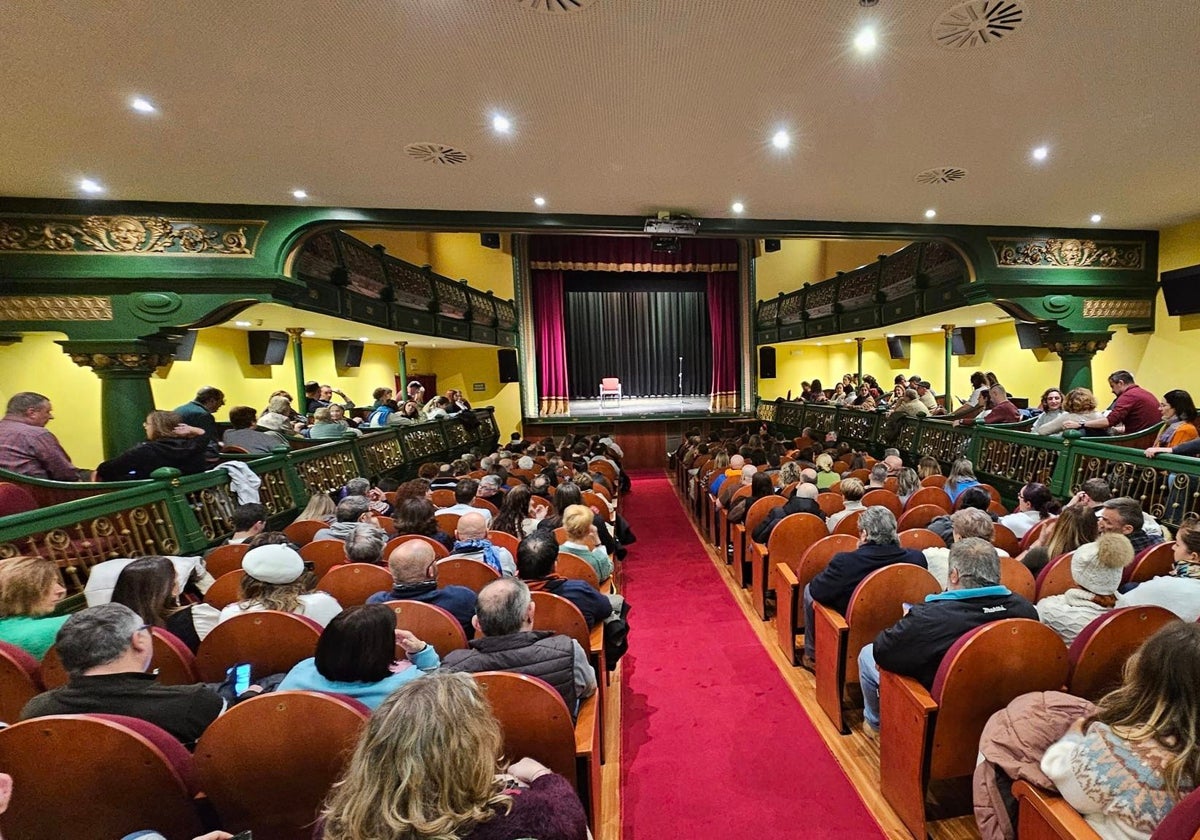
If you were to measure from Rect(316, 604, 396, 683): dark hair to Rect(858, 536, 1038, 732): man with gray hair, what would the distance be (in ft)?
5.71

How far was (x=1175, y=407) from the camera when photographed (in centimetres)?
383

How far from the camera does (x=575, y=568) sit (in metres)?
2.75

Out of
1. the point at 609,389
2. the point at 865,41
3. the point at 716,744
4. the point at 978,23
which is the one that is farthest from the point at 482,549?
the point at 609,389

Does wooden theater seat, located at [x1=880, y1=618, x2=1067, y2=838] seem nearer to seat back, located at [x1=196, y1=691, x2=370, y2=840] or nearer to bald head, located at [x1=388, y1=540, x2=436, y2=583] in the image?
seat back, located at [x1=196, y1=691, x2=370, y2=840]

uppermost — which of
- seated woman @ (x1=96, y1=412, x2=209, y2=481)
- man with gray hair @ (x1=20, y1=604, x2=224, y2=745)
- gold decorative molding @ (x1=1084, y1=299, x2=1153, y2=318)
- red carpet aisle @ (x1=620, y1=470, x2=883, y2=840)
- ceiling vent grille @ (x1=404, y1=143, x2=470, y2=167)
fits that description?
ceiling vent grille @ (x1=404, y1=143, x2=470, y2=167)

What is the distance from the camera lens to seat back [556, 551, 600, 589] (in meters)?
2.75

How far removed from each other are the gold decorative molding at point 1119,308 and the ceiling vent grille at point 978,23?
202 inches

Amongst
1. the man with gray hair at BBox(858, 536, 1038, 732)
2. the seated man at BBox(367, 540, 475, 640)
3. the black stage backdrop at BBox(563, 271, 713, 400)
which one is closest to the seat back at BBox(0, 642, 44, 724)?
the seated man at BBox(367, 540, 475, 640)

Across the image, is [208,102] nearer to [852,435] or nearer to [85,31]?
[85,31]

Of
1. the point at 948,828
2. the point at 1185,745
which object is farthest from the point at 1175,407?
the point at 1185,745

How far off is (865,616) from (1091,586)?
0.81 m

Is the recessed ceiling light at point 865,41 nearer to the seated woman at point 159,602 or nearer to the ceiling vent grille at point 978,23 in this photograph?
the ceiling vent grille at point 978,23

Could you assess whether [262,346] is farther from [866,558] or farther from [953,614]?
[953,614]

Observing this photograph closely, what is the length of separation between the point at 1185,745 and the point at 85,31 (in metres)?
4.27
